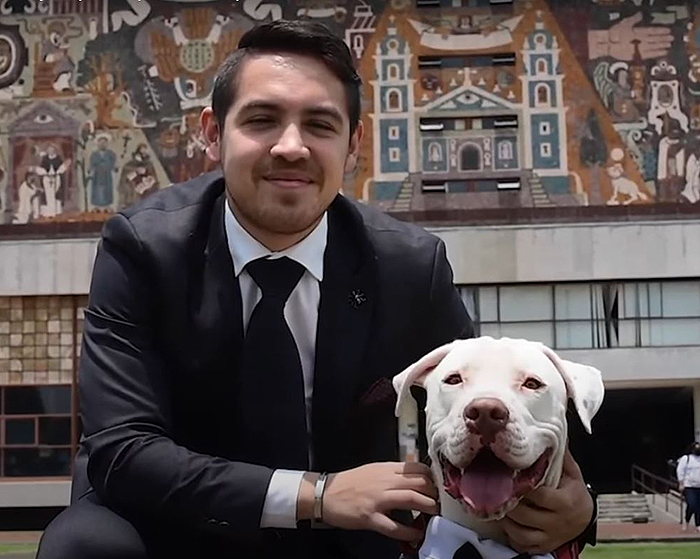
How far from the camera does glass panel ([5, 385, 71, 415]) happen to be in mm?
25812

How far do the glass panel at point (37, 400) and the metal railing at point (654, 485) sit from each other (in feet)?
42.0

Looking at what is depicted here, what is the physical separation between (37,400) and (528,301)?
1104 centimetres

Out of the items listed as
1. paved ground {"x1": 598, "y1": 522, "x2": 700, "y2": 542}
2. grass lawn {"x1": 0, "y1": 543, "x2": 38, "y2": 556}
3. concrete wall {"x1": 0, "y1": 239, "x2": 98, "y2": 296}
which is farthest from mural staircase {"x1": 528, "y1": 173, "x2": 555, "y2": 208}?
grass lawn {"x1": 0, "y1": 543, "x2": 38, "y2": 556}

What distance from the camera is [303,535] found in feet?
11.1

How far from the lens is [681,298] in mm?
25484

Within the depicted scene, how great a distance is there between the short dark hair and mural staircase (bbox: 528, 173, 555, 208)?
2228cm

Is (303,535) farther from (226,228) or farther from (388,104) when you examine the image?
(388,104)

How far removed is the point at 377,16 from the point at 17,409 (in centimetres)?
1178

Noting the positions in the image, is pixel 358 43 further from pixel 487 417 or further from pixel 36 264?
pixel 487 417

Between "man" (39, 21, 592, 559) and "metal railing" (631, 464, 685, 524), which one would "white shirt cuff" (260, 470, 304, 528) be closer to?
"man" (39, 21, 592, 559)

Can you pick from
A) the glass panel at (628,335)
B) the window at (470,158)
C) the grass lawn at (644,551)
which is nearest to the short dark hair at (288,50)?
the grass lawn at (644,551)

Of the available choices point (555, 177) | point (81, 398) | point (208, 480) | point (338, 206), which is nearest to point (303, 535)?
point (208, 480)

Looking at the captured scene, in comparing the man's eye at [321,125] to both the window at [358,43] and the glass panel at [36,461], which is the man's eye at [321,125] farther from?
the glass panel at [36,461]

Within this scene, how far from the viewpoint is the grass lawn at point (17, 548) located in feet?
57.4
